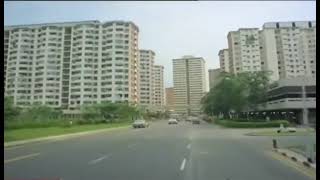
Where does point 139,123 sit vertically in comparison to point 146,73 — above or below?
below

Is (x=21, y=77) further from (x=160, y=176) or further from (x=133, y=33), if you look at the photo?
(x=160, y=176)

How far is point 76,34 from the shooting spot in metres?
50.4

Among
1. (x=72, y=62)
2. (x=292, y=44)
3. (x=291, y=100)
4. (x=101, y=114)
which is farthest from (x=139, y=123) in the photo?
(x=292, y=44)

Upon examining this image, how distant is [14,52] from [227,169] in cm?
5171

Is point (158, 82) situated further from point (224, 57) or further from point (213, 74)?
point (213, 74)

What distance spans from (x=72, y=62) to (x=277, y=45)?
35.9 m

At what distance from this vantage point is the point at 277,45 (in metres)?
34.6

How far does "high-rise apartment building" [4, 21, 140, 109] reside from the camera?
109 ft

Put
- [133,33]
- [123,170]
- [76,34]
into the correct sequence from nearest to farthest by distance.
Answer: [123,170] → [133,33] → [76,34]

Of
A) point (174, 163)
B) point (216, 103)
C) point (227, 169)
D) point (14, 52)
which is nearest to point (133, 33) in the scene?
point (174, 163)

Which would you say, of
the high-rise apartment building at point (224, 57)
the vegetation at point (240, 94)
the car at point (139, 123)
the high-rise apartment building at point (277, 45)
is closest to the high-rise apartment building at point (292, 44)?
the high-rise apartment building at point (277, 45)

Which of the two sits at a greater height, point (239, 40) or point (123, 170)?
point (239, 40)

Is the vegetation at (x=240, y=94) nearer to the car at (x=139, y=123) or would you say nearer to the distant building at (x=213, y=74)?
the car at (x=139, y=123)

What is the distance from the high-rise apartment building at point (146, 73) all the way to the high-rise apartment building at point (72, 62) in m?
0.45
